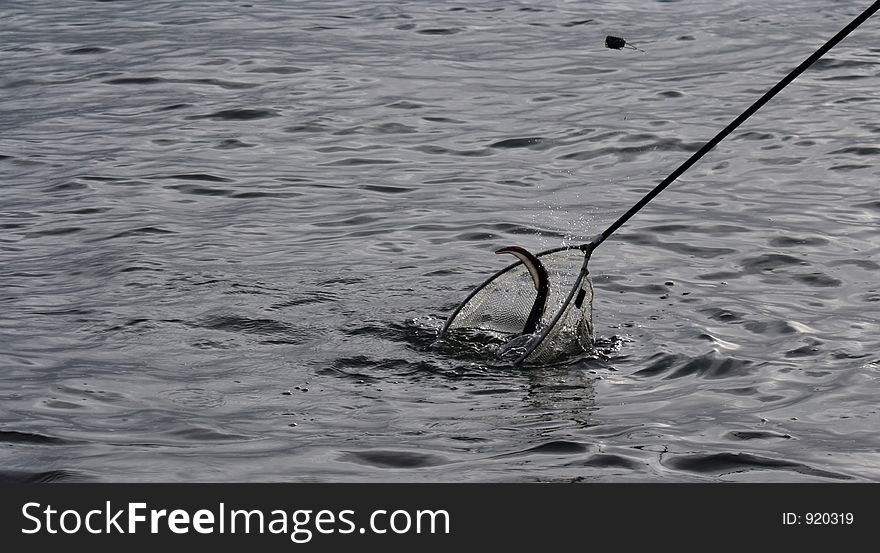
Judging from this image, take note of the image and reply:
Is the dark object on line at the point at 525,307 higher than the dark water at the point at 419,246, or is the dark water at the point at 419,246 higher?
the dark object on line at the point at 525,307

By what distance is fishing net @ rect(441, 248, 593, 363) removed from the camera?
Answer: 23.9 ft

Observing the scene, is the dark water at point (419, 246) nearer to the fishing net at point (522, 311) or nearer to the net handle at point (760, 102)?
the fishing net at point (522, 311)

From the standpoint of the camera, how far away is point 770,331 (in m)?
7.77

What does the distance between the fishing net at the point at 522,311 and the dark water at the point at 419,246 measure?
166 mm

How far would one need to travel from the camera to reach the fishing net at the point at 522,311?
23.9 feet

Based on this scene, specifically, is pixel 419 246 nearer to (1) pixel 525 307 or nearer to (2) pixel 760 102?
(1) pixel 525 307

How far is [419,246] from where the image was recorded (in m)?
9.62

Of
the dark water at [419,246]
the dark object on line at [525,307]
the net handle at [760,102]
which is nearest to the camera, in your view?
the net handle at [760,102]

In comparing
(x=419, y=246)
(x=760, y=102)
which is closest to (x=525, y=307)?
(x=760, y=102)

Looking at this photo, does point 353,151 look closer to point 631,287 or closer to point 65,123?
point 65,123

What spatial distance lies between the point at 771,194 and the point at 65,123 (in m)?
6.97

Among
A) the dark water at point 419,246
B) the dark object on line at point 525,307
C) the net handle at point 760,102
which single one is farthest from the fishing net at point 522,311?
the net handle at point 760,102

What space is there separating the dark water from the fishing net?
0.55ft

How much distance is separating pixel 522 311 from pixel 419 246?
2179 mm
